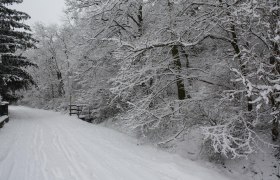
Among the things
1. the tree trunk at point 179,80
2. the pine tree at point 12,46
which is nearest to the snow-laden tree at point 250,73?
the tree trunk at point 179,80

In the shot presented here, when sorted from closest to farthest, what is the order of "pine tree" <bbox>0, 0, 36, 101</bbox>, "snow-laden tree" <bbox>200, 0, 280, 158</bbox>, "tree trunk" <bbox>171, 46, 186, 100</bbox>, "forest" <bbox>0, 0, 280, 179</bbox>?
"snow-laden tree" <bbox>200, 0, 280, 158</bbox>, "forest" <bbox>0, 0, 280, 179</bbox>, "tree trunk" <bbox>171, 46, 186, 100</bbox>, "pine tree" <bbox>0, 0, 36, 101</bbox>

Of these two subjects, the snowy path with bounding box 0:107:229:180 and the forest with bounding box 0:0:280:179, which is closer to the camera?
the snowy path with bounding box 0:107:229:180

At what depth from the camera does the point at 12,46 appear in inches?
947

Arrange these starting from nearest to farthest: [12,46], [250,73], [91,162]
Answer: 1. [250,73]
2. [91,162]
3. [12,46]

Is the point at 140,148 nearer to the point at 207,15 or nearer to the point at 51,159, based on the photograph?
the point at 51,159

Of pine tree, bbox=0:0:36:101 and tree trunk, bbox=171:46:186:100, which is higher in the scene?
pine tree, bbox=0:0:36:101

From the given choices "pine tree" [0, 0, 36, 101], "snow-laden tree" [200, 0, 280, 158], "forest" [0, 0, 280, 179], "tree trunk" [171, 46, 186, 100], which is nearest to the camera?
"snow-laden tree" [200, 0, 280, 158]

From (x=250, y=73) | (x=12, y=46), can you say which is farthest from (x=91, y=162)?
(x=12, y=46)

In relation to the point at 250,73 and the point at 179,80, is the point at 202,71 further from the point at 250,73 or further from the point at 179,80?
the point at 250,73

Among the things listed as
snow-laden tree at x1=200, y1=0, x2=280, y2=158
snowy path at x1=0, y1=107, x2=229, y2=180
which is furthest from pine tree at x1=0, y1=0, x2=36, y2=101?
snow-laden tree at x1=200, y1=0, x2=280, y2=158

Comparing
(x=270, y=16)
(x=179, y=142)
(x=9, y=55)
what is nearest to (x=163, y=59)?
(x=179, y=142)

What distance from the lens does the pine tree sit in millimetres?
22641

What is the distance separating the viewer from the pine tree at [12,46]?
22641 mm

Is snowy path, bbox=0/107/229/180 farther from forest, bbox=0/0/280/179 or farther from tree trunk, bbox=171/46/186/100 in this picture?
tree trunk, bbox=171/46/186/100
